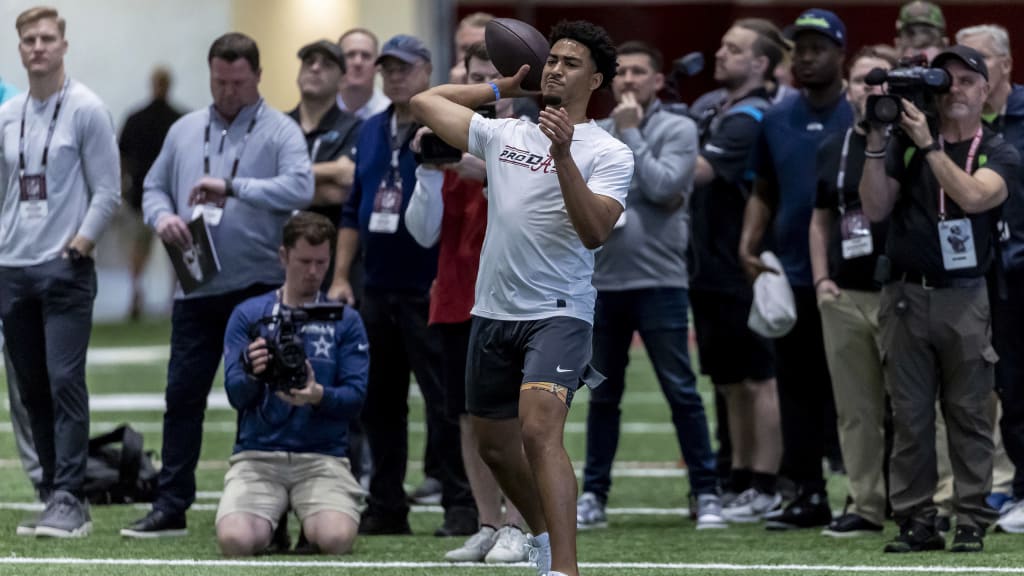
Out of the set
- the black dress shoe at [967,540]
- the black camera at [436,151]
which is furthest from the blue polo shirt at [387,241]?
the black dress shoe at [967,540]

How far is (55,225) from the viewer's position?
313 inches

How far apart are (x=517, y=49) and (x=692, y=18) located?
16318 mm

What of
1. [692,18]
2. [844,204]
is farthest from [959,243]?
[692,18]

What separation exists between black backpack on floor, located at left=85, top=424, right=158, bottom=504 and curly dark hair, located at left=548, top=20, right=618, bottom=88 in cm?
367

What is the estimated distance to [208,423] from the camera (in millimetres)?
12664

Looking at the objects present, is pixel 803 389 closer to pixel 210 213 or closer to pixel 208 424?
pixel 210 213

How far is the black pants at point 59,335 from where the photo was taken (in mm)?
7867

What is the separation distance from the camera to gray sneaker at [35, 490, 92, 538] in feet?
25.2

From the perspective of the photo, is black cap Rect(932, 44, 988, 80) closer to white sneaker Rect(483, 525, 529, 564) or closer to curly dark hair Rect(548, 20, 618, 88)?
curly dark hair Rect(548, 20, 618, 88)

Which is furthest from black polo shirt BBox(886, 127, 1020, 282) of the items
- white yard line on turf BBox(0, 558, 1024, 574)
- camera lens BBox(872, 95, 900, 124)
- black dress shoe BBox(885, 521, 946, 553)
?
white yard line on turf BBox(0, 558, 1024, 574)

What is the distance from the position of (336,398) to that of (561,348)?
4.88 ft

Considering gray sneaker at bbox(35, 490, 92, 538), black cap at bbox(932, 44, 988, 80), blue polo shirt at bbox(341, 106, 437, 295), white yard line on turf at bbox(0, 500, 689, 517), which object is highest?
black cap at bbox(932, 44, 988, 80)

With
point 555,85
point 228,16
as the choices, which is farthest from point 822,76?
point 228,16

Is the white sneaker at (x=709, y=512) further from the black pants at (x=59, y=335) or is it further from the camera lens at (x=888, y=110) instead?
the black pants at (x=59, y=335)
